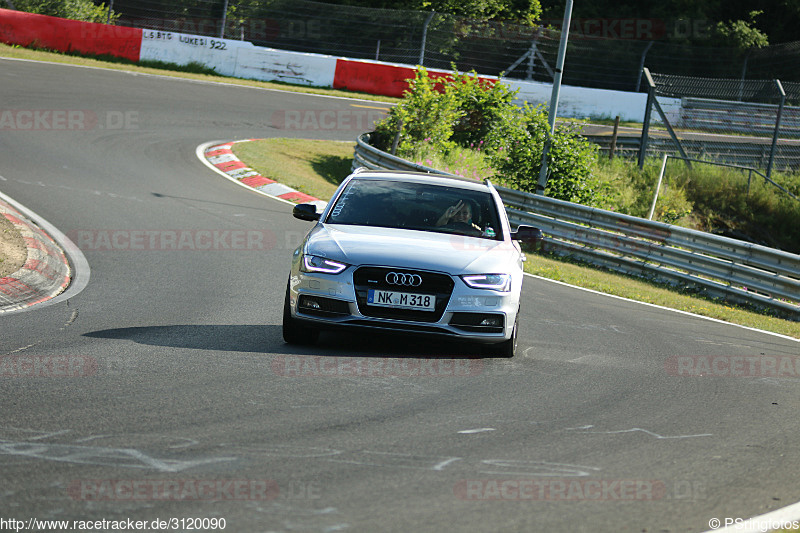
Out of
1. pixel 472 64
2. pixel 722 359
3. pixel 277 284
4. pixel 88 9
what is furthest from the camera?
pixel 472 64

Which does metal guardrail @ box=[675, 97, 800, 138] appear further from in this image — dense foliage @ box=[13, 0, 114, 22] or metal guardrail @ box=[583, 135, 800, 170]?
dense foliage @ box=[13, 0, 114, 22]

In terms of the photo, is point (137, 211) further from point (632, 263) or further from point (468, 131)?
point (468, 131)

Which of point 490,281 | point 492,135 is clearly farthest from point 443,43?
point 490,281

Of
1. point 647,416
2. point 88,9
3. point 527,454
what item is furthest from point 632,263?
point 88,9

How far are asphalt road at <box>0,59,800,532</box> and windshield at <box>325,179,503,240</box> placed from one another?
1.12m

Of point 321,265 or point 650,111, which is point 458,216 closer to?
point 321,265

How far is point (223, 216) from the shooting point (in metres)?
15.9

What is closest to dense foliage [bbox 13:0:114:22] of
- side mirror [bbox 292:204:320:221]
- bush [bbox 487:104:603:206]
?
bush [bbox 487:104:603:206]

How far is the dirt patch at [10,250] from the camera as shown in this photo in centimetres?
1036

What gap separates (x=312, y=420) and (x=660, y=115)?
19.9 m

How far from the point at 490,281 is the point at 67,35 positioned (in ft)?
91.3

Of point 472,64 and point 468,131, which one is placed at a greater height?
point 472,64

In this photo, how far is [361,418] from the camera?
593 cm

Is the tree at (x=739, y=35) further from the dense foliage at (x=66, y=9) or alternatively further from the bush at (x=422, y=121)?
the dense foliage at (x=66, y=9)
